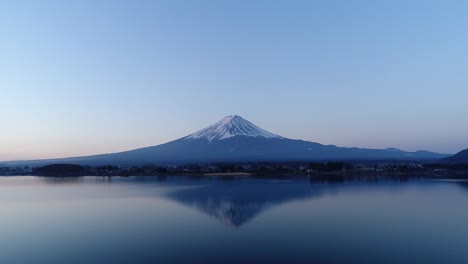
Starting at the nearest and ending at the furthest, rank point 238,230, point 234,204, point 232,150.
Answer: point 238,230 → point 234,204 → point 232,150

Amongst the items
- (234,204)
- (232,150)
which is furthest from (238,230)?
(232,150)

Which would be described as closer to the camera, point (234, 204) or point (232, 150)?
point (234, 204)

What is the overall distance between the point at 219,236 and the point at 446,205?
139 inches

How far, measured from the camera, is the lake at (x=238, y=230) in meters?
3.07

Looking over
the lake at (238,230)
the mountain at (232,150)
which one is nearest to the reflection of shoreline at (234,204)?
the lake at (238,230)

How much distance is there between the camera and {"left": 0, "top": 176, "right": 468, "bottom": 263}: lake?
307 cm

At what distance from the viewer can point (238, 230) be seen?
4043 mm

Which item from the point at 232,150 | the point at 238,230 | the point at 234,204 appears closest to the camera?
the point at 238,230

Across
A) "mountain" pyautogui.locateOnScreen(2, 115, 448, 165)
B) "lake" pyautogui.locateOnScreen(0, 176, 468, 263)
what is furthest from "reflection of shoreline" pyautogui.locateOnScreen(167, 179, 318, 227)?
"mountain" pyautogui.locateOnScreen(2, 115, 448, 165)

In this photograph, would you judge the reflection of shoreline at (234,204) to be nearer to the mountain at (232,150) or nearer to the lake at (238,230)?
the lake at (238,230)

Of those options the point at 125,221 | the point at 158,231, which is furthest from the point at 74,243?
the point at 125,221

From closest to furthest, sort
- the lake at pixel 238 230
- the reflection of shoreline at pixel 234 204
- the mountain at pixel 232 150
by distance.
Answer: the lake at pixel 238 230 < the reflection of shoreline at pixel 234 204 < the mountain at pixel 232 150

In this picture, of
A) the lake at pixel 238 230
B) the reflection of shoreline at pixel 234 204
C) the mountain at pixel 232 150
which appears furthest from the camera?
the mountain at pixel 232 150

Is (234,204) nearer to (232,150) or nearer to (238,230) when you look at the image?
(238,230)
